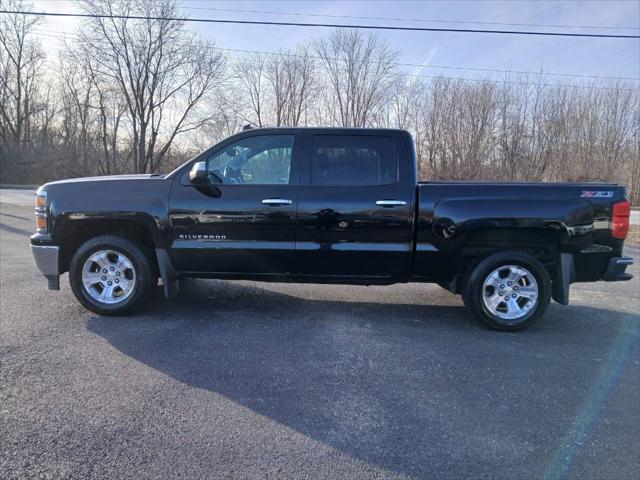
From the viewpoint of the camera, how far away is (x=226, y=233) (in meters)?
4.57

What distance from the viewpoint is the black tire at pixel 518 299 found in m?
4.45

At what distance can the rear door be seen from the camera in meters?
4.46

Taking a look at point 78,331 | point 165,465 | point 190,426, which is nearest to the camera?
point 165,465

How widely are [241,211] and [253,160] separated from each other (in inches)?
23.7

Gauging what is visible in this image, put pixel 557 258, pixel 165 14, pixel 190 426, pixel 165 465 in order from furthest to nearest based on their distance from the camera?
pixel 165 14, pixel 557 258, pixel 190 426, pixel 165 465

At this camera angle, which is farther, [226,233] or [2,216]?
[2,216]

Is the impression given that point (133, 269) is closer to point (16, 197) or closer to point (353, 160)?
point (353, 160)

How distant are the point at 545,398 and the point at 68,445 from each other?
325 centimetres

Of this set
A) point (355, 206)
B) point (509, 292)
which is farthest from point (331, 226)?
point (509, 292)

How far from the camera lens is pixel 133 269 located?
4652 mm

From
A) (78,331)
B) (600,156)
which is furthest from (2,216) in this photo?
(600,156)

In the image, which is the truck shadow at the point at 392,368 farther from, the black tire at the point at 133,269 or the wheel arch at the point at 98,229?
the wheel arch at the point at 98,229

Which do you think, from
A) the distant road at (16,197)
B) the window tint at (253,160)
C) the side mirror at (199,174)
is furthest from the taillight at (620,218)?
the distant road at (16,197)

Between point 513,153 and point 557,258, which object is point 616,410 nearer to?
point 557,258
